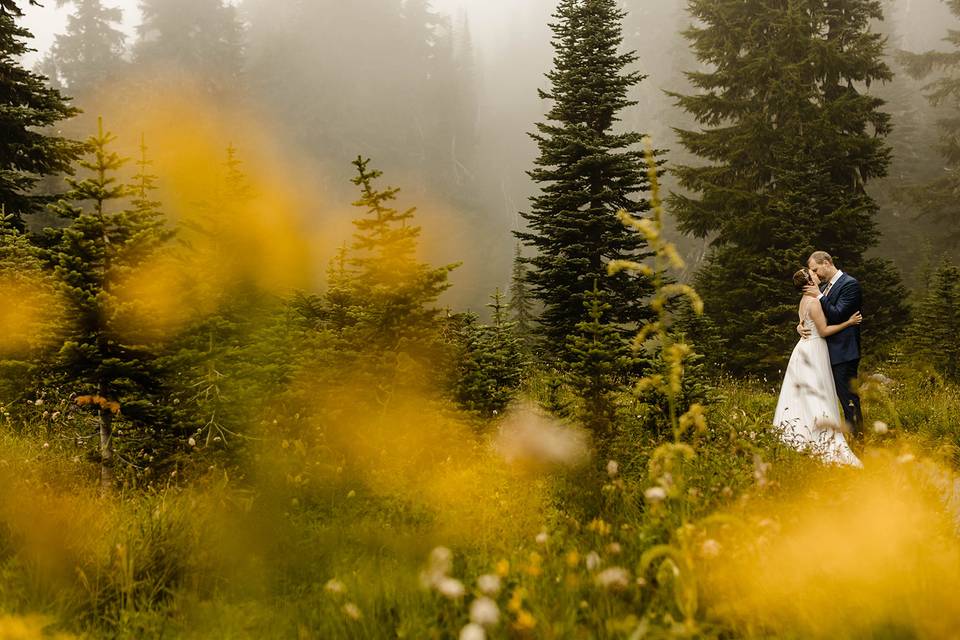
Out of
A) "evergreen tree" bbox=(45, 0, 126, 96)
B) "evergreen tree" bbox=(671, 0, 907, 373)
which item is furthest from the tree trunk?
"evergreen tree" bbox=(45, 0, 126, 96)

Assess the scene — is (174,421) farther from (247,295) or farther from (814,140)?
(814,140)

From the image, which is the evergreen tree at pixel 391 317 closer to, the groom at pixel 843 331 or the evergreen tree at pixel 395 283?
the evergreen tree at pixel 395 283

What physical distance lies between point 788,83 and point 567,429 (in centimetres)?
1548

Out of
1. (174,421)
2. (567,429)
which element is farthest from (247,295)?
(567,429)

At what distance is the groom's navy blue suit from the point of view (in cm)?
703

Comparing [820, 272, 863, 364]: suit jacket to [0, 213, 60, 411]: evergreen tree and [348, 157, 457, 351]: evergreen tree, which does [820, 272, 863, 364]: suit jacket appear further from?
[0, 213, 60, 411]: evergreen tree

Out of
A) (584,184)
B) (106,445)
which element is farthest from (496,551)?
(584,184)

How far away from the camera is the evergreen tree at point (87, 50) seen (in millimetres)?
51406

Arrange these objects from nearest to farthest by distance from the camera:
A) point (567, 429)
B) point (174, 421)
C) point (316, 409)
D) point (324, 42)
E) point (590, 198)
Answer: point (174, 421)
point (567, 429)
point (316, 409)
point (590, 198)
point (324, 42)

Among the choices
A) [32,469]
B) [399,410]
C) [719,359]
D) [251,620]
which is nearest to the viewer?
[251,620]

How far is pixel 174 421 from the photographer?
546 cm

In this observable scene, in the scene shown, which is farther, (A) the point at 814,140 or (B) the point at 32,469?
(A) the point at 814,140

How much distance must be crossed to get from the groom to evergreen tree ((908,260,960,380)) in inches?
343

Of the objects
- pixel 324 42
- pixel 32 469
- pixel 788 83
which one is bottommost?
pixel 32 469
